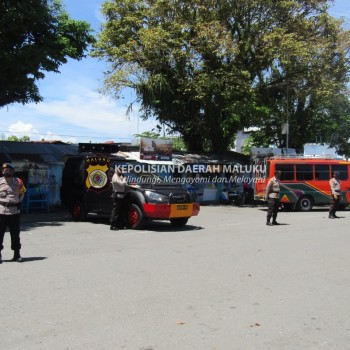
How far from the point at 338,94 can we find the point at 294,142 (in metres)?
8.02

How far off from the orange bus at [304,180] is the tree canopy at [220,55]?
3.53 metres

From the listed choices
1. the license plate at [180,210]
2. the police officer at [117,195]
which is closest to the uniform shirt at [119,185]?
the police officer at [117,195]

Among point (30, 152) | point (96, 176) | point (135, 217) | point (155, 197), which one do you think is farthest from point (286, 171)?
point (30, 152)

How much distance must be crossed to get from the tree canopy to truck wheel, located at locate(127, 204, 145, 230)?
448 inches

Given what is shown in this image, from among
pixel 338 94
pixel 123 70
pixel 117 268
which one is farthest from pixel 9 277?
pixel 338 94

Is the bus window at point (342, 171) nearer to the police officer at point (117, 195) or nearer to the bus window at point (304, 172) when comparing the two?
the bus window at point (304, 172)

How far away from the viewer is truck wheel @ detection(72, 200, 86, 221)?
15.0 metres

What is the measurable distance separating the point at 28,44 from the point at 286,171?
12533 millimetres

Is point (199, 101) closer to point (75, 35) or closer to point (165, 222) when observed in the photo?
point (75, 35)

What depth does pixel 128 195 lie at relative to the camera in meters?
13.1

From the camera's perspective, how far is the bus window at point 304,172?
848 inches

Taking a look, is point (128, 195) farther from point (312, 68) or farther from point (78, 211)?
point (312, 68)

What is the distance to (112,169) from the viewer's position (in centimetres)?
1466

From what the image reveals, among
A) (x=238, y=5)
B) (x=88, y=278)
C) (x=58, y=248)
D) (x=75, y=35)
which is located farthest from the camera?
(x=238, y=5)
